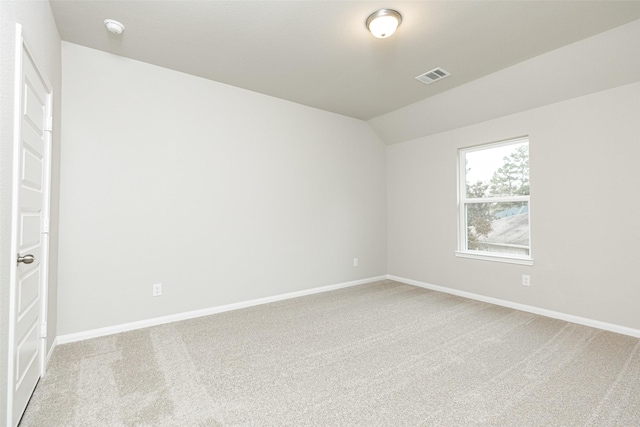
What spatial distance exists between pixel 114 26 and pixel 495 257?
181 inches

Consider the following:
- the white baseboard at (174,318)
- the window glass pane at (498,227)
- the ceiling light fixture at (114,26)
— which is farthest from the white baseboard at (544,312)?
the ceiling light fixture at (114,26)

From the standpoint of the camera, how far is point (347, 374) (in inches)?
85.2

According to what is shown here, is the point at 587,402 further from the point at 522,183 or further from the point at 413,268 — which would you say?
the point at 413,268

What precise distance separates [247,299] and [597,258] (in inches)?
148

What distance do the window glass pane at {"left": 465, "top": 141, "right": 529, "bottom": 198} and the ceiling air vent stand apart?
52.5 inches

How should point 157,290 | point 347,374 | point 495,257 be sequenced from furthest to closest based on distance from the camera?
point 495,257 → point 157,290 → point 347,374

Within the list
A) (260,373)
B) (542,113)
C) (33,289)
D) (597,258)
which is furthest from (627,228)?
(33,289)

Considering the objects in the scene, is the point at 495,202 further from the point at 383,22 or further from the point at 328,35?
the point at 328,35

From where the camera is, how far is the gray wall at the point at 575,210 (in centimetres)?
289

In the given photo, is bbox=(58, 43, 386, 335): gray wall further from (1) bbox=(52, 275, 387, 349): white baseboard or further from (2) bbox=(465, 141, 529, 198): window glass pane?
(2) bbox=(465, 141, 529, 198): window glass pane

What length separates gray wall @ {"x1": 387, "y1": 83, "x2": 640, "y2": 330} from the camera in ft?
9.47

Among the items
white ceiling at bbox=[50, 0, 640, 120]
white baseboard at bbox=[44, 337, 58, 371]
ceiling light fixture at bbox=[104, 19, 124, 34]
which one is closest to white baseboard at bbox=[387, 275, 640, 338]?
white ceiling at bbox=[50, 0, 640, 120]

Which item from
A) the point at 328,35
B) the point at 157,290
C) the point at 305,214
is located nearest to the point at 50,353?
the point at 157,290

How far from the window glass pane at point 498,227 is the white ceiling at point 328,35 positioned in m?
1.66
